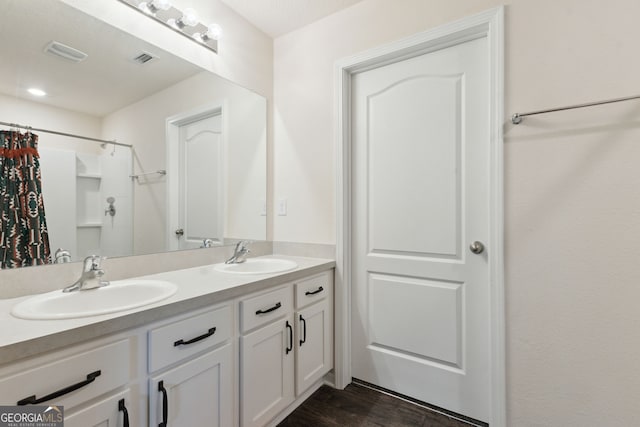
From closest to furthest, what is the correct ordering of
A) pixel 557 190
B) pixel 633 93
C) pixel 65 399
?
pixel 65 399 → pixel 633 93 → pixel 557 190

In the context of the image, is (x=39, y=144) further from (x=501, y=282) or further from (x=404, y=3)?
(x=501, y=282)

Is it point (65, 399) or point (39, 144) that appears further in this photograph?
point (39, 144)

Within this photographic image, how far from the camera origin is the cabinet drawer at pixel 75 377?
2.37ft

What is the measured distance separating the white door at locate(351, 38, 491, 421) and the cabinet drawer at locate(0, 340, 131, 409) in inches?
52.9

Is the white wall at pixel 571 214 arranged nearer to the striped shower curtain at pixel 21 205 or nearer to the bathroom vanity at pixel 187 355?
the bathroom vanity at pixel 187 355

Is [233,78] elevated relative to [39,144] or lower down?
elevated

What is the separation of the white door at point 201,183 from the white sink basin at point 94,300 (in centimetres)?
43

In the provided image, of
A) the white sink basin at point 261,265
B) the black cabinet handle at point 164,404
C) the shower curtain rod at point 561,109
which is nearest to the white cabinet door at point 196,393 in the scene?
the black cabinet handle at point 164,404

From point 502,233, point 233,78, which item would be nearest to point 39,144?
point 233,78

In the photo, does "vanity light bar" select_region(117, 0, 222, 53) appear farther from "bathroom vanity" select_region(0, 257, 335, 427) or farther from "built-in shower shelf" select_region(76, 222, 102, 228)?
"bathroom vanity" select_region(0, 257, 335, 427)

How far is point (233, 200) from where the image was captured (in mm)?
2008

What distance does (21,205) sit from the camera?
3.69ft

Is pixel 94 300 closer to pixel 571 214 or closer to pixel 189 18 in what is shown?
pixel 189 18

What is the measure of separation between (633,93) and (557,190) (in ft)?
1.46
